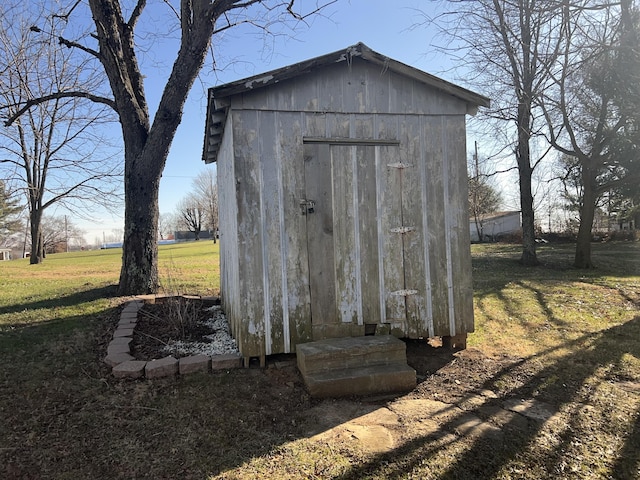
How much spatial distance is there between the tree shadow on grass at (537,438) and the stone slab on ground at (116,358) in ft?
9.07

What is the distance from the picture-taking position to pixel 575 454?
2631mm

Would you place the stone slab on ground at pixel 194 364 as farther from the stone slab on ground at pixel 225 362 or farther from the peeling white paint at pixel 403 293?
the peeling white paint at pixel 403 293

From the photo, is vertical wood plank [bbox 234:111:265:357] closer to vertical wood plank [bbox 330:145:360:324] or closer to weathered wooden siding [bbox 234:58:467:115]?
weathered wooden siding [bbox 234:58:467:115]

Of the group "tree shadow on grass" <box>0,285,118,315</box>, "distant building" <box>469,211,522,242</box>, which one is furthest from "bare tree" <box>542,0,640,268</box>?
"distant building" <box>469,211,522,242</box>

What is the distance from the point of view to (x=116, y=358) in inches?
163

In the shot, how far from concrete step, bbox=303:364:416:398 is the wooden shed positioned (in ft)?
1.98

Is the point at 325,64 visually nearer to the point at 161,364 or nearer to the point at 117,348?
the point at 161,364

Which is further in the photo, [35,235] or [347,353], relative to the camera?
[35,235]

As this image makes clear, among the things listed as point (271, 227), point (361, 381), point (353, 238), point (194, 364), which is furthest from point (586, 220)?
point (194, 364)

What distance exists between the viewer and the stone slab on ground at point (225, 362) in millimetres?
3988

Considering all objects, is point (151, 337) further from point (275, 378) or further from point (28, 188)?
point (28, 188)

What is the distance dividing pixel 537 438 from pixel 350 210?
256 centimetres

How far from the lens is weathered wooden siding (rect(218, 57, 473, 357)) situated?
400cm

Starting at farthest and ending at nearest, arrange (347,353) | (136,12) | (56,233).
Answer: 1. (56,233)
2. (136,12)
3. (347,353)
